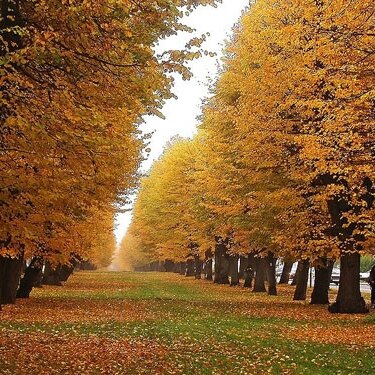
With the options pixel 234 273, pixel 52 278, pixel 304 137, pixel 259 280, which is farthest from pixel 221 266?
pixel 304 137

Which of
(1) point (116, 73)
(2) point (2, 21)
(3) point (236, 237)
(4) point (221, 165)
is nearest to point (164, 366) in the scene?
(1) point (116, 73)

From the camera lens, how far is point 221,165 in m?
24.5

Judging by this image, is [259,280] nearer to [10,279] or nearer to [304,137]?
[10,279]

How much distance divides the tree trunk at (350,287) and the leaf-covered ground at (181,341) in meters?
0.77

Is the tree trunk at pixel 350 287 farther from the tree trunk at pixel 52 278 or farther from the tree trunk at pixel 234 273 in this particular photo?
the tree trunk at pixel 52 278

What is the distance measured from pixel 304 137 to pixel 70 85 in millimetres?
7404

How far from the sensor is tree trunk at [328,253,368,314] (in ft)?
64.7

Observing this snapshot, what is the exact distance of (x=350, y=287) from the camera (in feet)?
64.8

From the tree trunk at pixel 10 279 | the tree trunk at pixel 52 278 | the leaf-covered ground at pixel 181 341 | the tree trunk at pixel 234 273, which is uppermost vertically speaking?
the tree trunk at pixel 234 273

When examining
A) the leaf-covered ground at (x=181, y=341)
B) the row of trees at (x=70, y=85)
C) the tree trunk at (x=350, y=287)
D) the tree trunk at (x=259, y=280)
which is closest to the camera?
the row of trees at (x=70, y=85)

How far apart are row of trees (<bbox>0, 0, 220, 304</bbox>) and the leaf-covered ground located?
2720 mm

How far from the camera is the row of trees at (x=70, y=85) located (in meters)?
8.27

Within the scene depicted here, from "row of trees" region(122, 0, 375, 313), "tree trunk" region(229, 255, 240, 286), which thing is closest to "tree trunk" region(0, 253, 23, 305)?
"row of trees" region(122, 0, 375, 313)

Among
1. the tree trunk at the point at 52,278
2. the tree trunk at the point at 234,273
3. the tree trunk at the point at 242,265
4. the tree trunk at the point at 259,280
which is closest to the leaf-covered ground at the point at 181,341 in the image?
the tree trunk at the point at 259,280
